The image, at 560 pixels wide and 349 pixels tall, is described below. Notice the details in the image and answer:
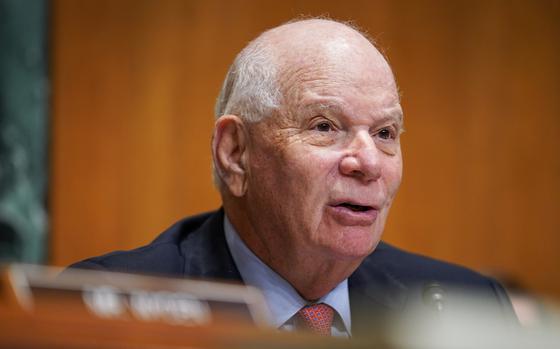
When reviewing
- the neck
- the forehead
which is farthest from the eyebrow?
the neck

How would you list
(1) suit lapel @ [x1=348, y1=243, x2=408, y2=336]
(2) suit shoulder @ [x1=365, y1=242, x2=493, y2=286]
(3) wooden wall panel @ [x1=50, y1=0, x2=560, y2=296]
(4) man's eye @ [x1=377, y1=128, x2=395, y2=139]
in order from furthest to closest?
(3) wooden wall panel @ [x1=50, y1=0, x2=560, y2=296]
(2) suit shoulder @ [x1=365, y1=242, x2=493, y2=286]
(1) suit lapel @ [x1=348, y1=243, x2=408, y2=336]
(4) man's eye @ [x1=377, y1=128, x2=395, y2=139]

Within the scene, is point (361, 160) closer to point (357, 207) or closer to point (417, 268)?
point (357, 207)

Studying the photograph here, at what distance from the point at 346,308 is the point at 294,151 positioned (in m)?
0.44

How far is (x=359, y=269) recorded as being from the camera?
→ 2.28 meters

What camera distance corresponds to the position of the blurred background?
12.8 feet

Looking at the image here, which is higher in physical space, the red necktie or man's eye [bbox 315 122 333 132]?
man's eye [bbox 315 122 333 132]

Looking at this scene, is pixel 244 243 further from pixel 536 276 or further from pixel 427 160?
pixel 536 276

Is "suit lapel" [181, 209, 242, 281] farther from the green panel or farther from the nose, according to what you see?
the green panel

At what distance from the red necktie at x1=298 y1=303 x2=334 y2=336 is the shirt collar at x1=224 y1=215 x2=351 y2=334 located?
0.02 m

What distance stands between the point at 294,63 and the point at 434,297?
0.63 meters

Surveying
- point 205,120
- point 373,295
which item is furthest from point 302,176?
point 205,120

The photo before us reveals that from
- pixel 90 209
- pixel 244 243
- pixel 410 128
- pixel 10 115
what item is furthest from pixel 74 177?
pixel 244 243

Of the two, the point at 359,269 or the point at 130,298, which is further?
the point at 359,269

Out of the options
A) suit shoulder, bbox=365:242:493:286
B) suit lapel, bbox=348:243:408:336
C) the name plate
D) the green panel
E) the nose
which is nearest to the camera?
the name plate
